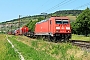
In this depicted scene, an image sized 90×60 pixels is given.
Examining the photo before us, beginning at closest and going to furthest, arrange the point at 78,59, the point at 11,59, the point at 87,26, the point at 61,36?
the point at 78,59 → the point at 11,59 → the point at 61,36 → the point at 87,26

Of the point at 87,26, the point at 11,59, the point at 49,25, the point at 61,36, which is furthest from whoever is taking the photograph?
the point at 87,26

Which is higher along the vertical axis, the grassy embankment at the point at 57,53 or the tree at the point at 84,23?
the tree at the point at 84,23

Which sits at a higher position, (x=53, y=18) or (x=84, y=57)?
(x=53, y=18)

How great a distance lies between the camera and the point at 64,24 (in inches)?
1442

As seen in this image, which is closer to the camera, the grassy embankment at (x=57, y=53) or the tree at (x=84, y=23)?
the grassy embankment at (x=57, y=53)

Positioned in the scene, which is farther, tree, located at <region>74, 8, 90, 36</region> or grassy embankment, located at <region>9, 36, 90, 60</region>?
tree, located at <region>74, 8, 90, 36</region>

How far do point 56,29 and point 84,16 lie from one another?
159 feet

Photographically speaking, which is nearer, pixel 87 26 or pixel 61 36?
pixel 61 36

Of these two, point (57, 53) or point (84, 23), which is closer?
point (57, 53)

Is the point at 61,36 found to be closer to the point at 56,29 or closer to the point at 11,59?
the point at 56,29

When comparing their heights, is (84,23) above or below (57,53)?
above

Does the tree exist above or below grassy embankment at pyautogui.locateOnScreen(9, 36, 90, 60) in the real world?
above

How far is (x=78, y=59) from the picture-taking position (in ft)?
48.6

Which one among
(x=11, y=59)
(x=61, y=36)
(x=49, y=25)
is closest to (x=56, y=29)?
(x=61, y=36)
